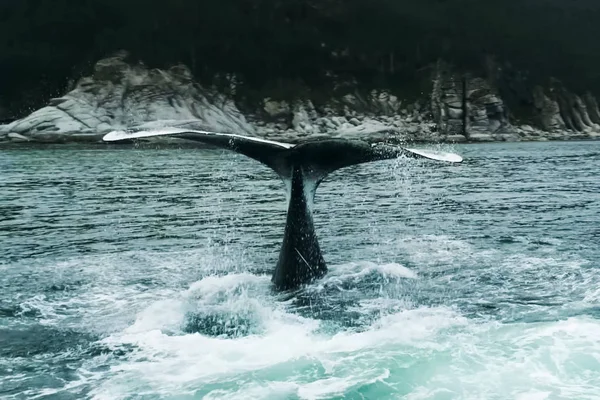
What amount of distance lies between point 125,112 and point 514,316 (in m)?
93.5

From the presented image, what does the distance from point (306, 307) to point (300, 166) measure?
7.71 feet

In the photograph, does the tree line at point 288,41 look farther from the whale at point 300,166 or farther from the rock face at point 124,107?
the whale at point 300,166

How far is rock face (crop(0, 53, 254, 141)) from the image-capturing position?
8900cm

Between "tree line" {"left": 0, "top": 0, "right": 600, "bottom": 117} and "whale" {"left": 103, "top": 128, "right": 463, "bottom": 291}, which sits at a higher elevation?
"tree line" {"left": 0, "top": 0, "right": 600, "bottom": 117}

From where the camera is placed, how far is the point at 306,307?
11242 millimetres

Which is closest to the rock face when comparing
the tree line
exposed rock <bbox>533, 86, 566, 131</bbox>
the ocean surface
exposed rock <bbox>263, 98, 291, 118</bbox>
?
exposed rock <bbox>263, 98, 291, 118</bbox>

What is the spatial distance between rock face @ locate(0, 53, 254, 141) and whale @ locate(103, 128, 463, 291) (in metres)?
72.8

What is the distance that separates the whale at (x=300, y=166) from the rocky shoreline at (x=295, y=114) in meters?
78.6

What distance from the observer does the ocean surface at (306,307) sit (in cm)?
867

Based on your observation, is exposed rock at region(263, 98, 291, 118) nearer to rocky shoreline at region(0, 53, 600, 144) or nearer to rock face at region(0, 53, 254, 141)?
rocky shoreline at region(0, 53, 600, 144)

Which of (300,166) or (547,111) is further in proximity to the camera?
(547,111)

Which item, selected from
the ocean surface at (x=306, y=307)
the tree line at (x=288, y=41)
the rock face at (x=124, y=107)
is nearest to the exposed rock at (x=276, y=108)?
the tree line at (x=288, y=41)

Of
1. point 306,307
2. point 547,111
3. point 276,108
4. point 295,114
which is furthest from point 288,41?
point 306,307

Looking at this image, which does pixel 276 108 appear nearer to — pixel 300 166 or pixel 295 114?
pixel 295 114
